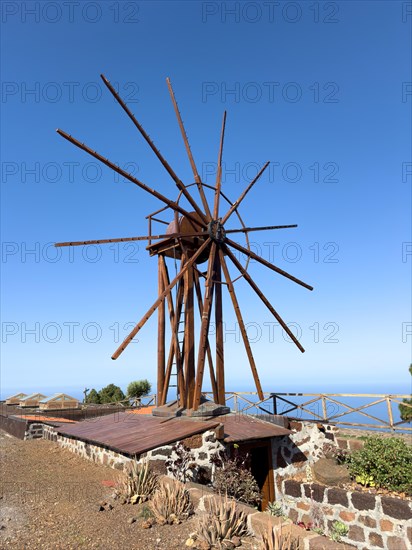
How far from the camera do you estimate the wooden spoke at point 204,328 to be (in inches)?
462

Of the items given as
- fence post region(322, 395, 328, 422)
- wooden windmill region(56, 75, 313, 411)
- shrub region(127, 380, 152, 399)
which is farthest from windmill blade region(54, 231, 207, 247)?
shrub region(127, 380, 152, 399)

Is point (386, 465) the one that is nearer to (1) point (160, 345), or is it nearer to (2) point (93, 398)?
(1) point (160, 345)

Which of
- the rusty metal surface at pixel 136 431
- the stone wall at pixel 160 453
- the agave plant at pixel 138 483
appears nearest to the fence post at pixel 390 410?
the rusty metal surface at pixel 136 431

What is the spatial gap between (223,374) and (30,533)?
8.16 meters

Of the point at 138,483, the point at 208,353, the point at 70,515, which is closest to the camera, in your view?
the point at 70,515

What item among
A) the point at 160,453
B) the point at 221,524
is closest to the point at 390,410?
the point at 160,453

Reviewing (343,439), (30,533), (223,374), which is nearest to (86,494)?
(30,533)

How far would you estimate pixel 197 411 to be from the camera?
38.5 feet

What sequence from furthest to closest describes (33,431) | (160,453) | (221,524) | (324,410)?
(33,431)
(324,410)
(160,453)
(221,524)

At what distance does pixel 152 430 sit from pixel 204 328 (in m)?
3.42

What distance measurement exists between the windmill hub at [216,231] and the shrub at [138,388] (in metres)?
20.0

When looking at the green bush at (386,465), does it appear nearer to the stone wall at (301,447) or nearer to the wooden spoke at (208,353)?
the stone wall at (301,447)

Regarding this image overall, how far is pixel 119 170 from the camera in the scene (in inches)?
431

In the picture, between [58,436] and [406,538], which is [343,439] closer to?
[406,538]
